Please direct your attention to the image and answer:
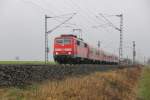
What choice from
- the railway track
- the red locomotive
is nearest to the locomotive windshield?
the red locomotive

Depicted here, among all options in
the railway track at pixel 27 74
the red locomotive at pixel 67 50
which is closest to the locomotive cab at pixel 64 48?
the red locomotive at pixel 67 50

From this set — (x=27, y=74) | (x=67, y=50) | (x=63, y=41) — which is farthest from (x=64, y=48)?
(x=27, y=74)

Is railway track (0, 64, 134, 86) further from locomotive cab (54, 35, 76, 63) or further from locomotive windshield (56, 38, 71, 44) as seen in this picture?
locomotive windshield (56, 38, 71, 44)

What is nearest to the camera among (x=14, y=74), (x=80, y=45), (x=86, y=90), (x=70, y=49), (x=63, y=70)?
(x=14, y=74)

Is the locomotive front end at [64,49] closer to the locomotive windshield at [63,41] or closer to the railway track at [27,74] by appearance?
the locomotive windshield at [63,41]

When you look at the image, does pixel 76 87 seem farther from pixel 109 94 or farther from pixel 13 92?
pixel 13 92

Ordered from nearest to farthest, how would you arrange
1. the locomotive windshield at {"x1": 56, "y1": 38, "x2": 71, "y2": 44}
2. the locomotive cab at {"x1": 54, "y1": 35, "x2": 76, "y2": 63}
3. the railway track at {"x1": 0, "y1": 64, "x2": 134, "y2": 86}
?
the railway track at {"x1": 0, "y1": 64, "x2": 134, "y2": 86} → the locomotive cab at {"x1": 54, "y1": 35, "x2": 76, "y2": 63} → the locomotive windshield at {"x1": 56, "y1": 38, "x2": 71, "y2": 44}

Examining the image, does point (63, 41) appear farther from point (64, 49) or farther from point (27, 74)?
point (27, 74)

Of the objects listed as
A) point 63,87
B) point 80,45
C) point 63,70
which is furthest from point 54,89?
point 80,45

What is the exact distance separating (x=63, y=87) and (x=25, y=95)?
3.64 meters

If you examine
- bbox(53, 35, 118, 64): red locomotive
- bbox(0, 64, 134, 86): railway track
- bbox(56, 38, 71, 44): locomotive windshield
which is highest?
bbox(56, 38, 71, 44): locomotive windshield

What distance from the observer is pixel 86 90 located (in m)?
17.4

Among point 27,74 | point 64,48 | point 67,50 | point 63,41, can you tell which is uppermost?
point 63,41

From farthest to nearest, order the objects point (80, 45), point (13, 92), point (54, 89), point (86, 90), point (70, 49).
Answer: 1. point (80, 45)
2. point (70, 49)
3. point (86, 90)
4. point (54, 89)
5. point (13, 92)
